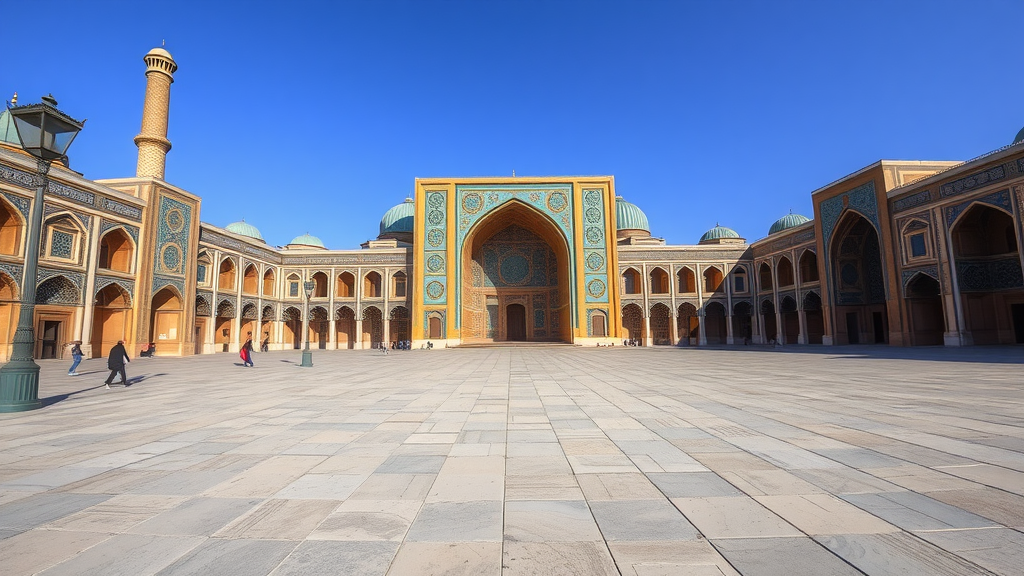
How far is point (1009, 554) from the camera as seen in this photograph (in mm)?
1696

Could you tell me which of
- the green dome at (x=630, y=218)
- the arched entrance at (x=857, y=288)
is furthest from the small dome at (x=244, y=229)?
the arched entrance at (x=857, y=288)

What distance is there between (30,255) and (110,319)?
55.3 ft

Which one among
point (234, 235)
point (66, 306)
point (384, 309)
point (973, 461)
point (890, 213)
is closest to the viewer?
point (973, 461)

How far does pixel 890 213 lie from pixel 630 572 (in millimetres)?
24876

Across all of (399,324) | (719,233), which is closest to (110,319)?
(399,324)

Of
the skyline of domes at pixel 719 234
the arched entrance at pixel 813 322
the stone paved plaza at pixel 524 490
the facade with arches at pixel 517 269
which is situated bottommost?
the stone paved plaza at pixel 524 490

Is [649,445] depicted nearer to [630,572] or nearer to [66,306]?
[630,572]

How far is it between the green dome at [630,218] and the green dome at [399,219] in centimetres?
1622

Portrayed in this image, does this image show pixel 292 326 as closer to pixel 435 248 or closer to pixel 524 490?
pixel 435 248

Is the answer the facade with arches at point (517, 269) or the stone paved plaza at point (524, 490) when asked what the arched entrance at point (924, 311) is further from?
the stone paved plaza at point (524, 490)

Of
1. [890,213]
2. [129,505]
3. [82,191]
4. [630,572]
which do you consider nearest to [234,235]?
[82,191]

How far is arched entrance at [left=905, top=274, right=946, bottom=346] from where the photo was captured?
1970 cm

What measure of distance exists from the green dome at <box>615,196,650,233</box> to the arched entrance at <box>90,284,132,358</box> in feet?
100.0

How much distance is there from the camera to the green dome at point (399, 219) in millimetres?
37031
